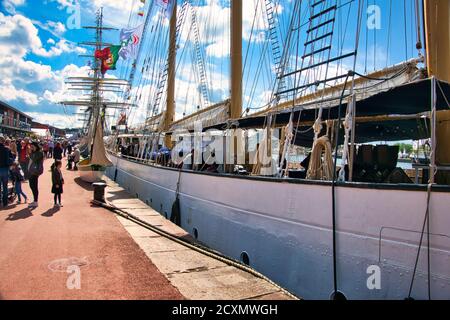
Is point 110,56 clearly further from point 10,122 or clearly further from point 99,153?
point 10,122

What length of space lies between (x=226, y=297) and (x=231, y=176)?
9.48 feet

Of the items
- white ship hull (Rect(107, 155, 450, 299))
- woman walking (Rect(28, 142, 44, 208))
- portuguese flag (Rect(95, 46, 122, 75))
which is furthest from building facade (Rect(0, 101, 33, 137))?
white ship hull (Rect(107, 155, 450, 299))

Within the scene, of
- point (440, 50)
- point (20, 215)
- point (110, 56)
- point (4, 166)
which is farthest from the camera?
point (110, 56)

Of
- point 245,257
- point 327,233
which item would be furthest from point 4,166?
point 327,233

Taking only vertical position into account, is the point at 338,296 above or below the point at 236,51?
below

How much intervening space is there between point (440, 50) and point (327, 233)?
9.42 feet

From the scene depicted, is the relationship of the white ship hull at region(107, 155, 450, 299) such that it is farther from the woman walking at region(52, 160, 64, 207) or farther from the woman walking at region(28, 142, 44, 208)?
the woman walking at region(28, 142, 44, 208)

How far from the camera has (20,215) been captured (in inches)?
312

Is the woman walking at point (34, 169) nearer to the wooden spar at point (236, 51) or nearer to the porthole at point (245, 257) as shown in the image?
the wooden spar at point (236, 51)

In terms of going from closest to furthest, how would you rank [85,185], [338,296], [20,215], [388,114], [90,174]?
[338,296] → [388,114] → [20,215] → [85,185] → [90,174]

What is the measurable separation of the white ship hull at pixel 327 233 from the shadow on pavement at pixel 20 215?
3.93 meters

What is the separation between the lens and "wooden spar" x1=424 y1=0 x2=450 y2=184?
493 cm

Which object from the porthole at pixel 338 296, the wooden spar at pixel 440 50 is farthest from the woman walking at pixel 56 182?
the wooden spar at pixel 440 50
